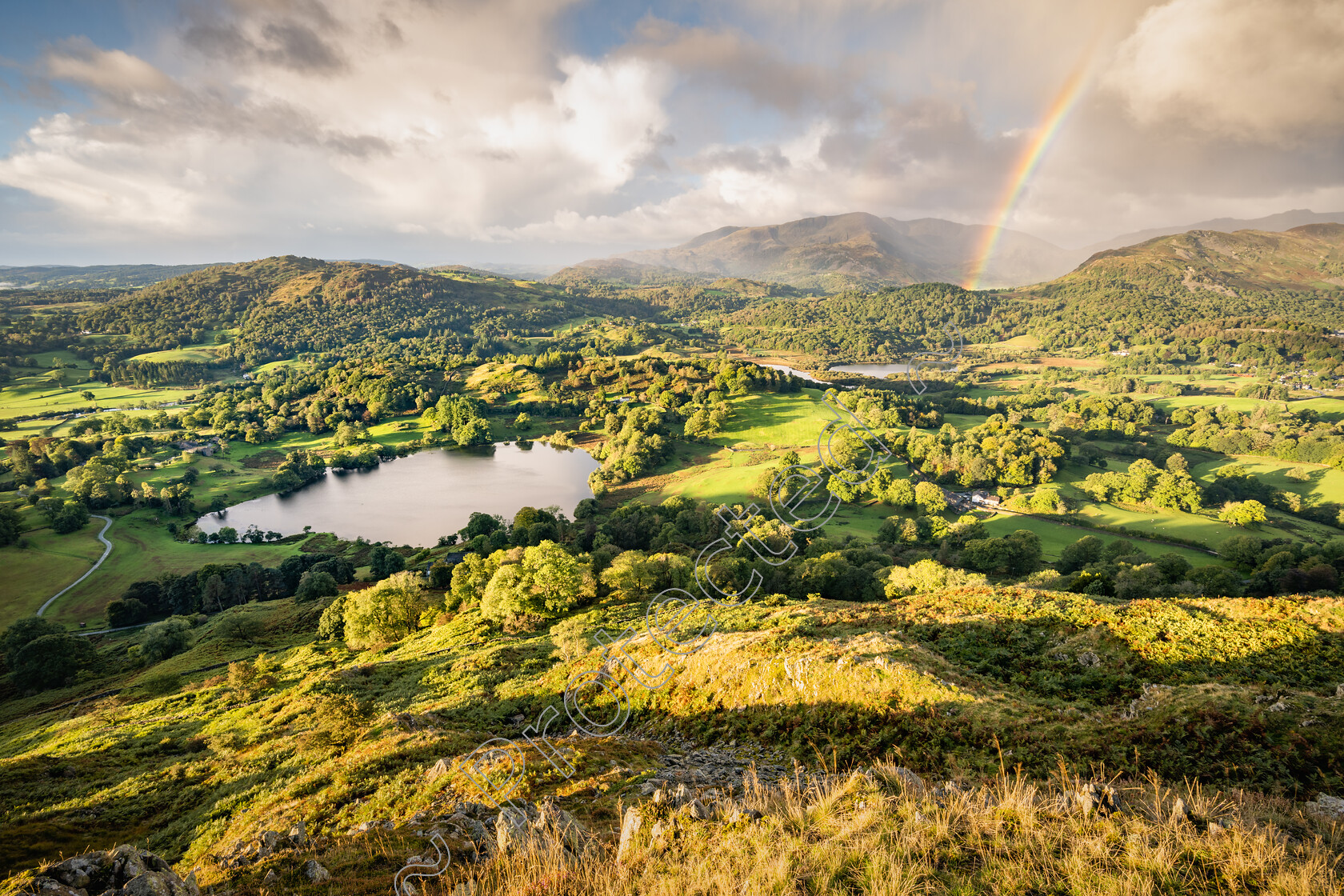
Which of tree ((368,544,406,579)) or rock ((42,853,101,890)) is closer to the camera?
rock ((42,853,101,890))

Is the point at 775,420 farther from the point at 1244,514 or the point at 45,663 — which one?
the point at 45,663

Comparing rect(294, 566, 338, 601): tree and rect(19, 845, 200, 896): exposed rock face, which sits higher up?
rect(19, 845, 200, 896): exposed rock face

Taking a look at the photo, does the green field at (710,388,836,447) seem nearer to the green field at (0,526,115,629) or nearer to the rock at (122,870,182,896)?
the rock at (122,870,182,896)

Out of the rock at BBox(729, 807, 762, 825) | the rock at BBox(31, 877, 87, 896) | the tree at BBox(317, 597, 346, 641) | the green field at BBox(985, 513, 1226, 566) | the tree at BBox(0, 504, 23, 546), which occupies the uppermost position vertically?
the rock at BBox(729, 807, 762, 825)

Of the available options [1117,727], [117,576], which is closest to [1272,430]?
[1117,727]

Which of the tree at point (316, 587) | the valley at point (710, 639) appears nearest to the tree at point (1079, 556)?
the valley at point (710, 639)

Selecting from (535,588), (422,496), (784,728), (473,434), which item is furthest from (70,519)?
(784,728)

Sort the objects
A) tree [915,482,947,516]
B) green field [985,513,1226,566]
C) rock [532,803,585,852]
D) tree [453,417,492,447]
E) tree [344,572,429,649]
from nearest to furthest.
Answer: rock [532,803,585,852]
tree [344,572,429,649]
green field [985,513,1226,566]
tree [915,482,947,516]
tree [453,417,492,447]

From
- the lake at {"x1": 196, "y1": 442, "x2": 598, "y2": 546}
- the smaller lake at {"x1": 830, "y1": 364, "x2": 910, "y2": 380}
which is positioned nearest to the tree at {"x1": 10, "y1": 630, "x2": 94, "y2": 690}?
the lake at {"x1": 196, "y1": 442, "x2": 598, "y2": 546}
